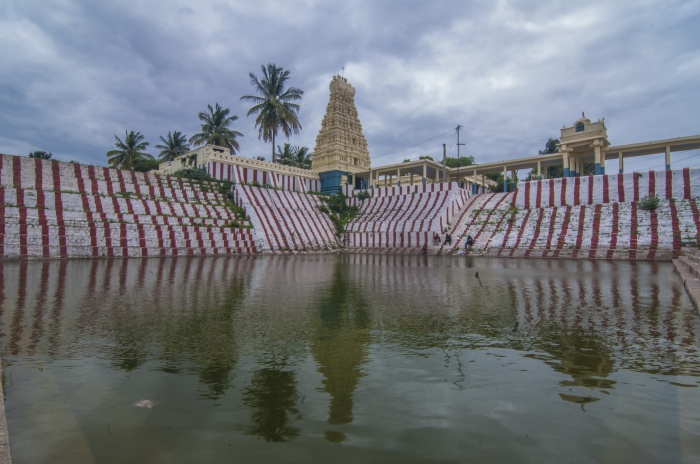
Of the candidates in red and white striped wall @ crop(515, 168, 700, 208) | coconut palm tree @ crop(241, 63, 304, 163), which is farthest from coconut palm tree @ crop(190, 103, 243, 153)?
red and white striped wall @ crop(515, 168, 700, 208)

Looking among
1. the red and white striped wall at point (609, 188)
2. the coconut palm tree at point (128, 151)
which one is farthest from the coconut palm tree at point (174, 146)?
the red and white striped wall at point (609, 188)

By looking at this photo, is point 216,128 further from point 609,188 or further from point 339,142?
point 609,188

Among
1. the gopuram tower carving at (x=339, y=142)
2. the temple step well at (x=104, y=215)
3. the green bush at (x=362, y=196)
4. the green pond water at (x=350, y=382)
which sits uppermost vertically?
the gopuram tower carving at (x=339, y=142)

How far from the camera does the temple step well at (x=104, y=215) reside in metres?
19.0

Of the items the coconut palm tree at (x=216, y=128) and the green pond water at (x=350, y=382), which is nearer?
the green pond water at (x=350, y=382)

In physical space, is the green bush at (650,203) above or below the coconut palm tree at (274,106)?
below

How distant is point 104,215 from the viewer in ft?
72.5

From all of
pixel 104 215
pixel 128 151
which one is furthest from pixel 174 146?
pixel 104 215

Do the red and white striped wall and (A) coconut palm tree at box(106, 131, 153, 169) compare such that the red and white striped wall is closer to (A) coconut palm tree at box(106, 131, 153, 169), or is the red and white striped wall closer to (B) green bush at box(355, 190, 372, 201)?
(B) green bush at box(355, 190, 372, 201)

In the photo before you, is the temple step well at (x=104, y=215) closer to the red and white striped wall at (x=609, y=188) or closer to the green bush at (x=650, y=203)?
the red and white striped wall at (x=609, y=188)

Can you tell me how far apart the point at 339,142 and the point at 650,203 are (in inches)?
1028

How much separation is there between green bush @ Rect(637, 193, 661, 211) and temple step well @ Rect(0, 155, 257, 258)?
75.2 ft

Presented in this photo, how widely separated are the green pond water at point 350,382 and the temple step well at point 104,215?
48.1ft

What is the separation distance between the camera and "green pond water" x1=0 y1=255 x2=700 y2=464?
94.9 inches
